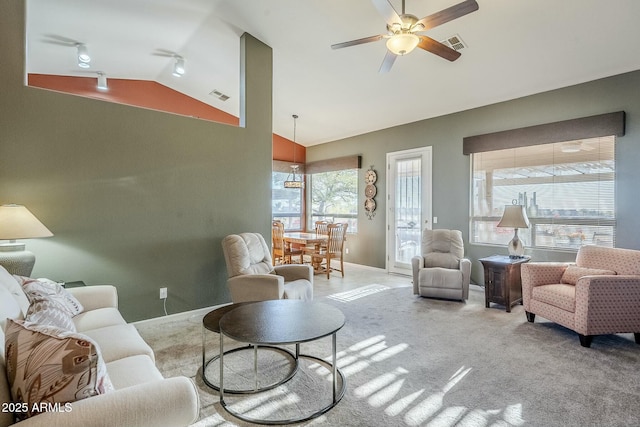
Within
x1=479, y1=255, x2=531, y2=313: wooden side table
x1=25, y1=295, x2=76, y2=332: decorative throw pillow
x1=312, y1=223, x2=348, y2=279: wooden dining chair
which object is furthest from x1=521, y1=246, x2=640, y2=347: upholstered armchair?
x1=25, y1=295, x2=76, y2=332: decorative throw pillow

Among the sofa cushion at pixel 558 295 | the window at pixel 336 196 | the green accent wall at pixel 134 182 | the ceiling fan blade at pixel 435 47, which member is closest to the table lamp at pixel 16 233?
the green accent wall at pixel 134 182

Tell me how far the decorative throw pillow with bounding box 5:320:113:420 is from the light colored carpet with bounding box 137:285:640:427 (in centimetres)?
105

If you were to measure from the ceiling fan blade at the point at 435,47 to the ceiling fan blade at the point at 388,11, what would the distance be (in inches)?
12.0

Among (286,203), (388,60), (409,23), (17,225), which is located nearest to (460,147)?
(388,60)

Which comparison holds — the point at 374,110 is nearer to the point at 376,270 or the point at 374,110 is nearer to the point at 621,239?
the point at 376,270

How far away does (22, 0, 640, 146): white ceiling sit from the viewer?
10.7 ft

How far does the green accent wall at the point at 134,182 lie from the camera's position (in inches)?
111

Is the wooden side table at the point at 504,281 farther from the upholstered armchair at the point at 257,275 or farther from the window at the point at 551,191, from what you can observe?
the upholstered armchair at the point at 257,275

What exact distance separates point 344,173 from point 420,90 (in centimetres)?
280

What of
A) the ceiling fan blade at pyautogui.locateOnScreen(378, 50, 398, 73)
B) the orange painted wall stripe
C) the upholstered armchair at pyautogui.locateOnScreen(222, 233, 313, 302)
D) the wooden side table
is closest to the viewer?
the ceiling fan blade at pyautogui.locateOnScreen(378, 50, 398, 73)

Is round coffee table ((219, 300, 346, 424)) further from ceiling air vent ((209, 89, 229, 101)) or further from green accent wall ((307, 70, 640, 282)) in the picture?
ceiling air vent ((209, 89, 229, 101))

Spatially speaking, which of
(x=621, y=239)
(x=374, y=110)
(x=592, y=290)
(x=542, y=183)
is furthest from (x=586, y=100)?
(x=374, y=110)

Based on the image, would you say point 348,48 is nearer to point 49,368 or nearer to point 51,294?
point 51,294

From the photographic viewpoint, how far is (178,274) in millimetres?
3693
